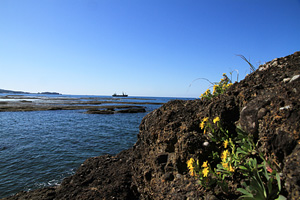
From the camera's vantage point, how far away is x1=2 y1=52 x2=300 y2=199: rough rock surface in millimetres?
1934

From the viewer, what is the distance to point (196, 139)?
3.07 meters

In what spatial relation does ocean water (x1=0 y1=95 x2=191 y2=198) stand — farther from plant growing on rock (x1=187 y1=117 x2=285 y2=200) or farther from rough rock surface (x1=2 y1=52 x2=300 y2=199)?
plant growing on rock (x1=187 y1=117 x2=285 y2=200)

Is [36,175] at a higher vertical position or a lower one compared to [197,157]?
lower

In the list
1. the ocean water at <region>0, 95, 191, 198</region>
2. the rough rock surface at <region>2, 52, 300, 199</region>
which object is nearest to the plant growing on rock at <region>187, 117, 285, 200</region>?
the rough rock surface at <region>2, 52, 300, 199</region>

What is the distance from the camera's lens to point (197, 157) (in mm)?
2885

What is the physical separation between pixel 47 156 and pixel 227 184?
9.61 m

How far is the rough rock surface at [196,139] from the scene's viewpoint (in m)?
1.93

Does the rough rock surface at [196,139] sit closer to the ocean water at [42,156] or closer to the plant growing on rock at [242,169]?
the plant growing on rock at [242,169]

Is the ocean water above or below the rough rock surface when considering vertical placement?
below

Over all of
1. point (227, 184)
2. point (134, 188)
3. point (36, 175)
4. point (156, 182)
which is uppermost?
point (227, 184)

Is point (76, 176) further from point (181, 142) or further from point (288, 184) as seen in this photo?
point (288, 184)

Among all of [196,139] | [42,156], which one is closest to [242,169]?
[196,139]

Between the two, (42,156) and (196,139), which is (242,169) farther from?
(42,156)

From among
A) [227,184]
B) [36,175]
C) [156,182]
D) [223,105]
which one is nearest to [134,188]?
[156,182]
